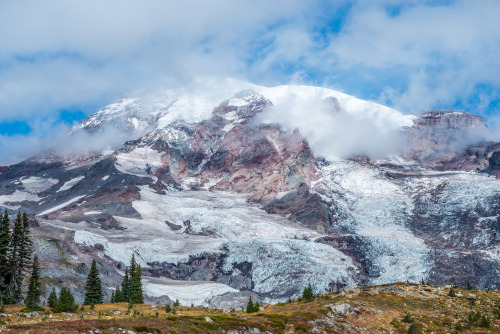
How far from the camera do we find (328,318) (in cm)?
3991

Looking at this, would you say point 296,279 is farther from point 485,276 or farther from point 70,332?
point 70,332

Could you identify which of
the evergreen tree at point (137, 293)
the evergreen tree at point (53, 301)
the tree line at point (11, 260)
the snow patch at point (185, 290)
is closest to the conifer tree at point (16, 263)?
the tree line at point (11, 260)

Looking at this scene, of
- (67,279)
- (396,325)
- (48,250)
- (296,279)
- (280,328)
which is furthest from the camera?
(296,279)

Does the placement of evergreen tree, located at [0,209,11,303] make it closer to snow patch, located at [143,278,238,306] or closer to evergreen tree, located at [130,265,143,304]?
evergreen tree, located at [130,265,143,304]

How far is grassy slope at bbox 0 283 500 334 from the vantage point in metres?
28.5

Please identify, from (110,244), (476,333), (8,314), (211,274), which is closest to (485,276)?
(211,274)

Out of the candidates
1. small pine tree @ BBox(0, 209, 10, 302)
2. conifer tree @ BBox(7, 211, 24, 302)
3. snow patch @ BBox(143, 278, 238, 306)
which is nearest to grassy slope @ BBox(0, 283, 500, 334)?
conifer tree @ BBox(7, 211, 24, 302)

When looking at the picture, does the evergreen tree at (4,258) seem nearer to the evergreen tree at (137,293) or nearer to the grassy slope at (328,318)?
the grassy slope at (328,318)

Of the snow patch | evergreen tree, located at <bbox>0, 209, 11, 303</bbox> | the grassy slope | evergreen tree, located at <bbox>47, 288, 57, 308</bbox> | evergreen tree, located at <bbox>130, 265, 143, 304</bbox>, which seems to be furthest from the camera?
the snow patch

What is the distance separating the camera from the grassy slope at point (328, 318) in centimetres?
2852

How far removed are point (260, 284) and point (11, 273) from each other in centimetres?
14824

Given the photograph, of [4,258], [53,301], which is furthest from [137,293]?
[53,301]

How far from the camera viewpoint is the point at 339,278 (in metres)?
200

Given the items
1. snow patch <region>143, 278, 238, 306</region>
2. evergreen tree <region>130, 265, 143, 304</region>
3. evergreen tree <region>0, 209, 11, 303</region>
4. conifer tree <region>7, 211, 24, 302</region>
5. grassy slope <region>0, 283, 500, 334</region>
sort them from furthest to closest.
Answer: snow patch <region>143, 278, 238, 306</region>
evergreen tree <region>130, 265, 143, 304</region>
conifer tree <region>7, 211, 24, 302</region>
evergreen tree <region>0, 209, 11, 303</region>
grassy slope <region>0, 283, 500, 334</region>
